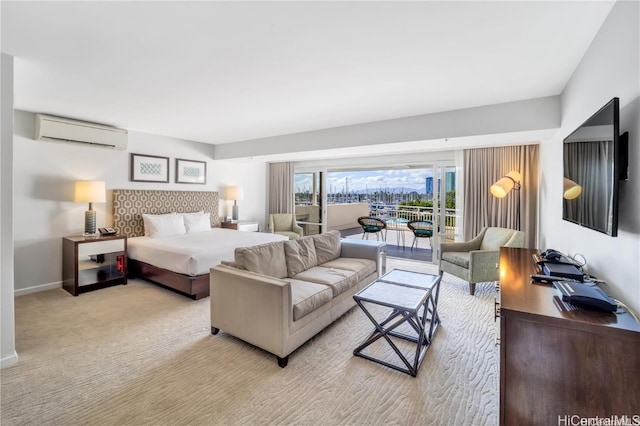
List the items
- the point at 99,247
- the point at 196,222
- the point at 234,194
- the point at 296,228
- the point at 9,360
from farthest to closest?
the point at 296,228 → the point at 234,194 → the point at 196,222 → the point at 99,247 → the point at 9,360

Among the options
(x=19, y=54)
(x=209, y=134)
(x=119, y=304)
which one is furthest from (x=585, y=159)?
(x=209, y=134)

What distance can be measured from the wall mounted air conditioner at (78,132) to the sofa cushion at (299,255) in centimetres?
352

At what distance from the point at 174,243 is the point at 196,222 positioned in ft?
4.02

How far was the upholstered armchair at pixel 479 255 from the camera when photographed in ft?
12.1

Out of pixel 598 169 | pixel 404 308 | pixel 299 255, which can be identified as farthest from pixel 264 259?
pixel 598 169

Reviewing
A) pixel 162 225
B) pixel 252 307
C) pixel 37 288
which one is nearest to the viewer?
pixel 252 307

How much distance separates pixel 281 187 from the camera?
7.27m

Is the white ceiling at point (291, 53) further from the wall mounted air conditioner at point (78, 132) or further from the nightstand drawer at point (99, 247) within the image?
the nightstand drawer at point (99, 247)

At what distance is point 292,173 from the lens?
709cm

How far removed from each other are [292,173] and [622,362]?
646 centimetres

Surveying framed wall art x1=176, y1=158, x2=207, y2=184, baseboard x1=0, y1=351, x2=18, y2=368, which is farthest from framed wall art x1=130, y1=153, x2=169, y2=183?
baseboard x1=0, y1=351, x2=18, y2=368

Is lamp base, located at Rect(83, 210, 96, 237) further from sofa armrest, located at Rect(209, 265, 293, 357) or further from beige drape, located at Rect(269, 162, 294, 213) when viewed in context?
beige drape, located at Rect(269, 162, 294, 213)

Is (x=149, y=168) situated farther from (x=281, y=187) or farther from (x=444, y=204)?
(x=444, y=204)

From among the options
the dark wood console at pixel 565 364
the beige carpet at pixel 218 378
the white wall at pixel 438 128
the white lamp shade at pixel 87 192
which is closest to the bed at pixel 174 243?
the white lamp shade at pixel 87 192
